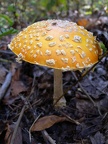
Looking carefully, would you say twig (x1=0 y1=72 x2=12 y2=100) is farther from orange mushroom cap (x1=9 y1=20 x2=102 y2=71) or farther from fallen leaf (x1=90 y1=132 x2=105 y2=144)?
fallen leaf (x1=90 y1=132 x2=105 y2=144)

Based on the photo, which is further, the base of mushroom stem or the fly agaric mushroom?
the base of mushroom stem

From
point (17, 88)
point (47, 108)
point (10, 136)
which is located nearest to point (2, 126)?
point (10, 136)

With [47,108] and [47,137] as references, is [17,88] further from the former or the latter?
[47,137]

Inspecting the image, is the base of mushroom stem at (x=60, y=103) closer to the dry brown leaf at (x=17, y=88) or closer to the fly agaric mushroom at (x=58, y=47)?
the dry brown leaf at (x=17, y=88)

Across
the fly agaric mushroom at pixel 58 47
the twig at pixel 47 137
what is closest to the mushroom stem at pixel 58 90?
the twig at pixel 47 137

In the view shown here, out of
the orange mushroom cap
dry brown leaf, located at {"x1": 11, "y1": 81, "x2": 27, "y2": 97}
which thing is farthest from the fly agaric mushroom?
dry brown leaf, located at {"x1": 11, "y1": 81, "x2": 27, "y2": 97}

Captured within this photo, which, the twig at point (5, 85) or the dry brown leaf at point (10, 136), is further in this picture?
the twig at point (5, 85)

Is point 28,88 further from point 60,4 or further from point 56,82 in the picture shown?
point 60,4
